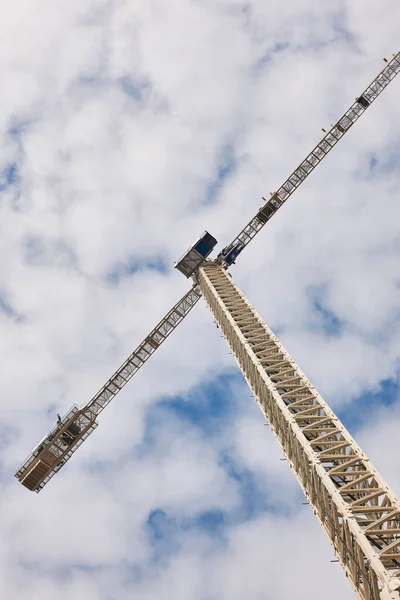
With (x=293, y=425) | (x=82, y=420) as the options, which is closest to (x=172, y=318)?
(x=82, y=420)

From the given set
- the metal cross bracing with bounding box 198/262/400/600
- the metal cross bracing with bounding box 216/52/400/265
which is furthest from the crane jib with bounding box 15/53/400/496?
the metal cross bracing with bounding box 198/262/400/600

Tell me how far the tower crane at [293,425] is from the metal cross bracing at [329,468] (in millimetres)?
46

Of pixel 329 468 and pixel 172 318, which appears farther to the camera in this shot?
pixel 172 318

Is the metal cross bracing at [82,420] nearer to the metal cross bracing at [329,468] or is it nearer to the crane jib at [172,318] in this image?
the crane jib at [172,318]

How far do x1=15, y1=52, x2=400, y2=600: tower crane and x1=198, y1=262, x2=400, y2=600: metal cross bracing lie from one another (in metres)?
0.05

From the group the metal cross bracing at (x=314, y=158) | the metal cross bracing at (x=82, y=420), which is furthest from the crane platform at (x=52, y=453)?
the metal cross bracing at (x=314, y=158)

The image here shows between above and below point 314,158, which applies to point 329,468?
below

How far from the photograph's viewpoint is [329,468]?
2620 centimetres

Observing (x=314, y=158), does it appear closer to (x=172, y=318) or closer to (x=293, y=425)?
(x=172, y=318)

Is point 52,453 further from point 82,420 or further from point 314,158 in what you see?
point 314,158

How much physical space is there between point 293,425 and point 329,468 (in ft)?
9.56

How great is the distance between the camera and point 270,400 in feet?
110

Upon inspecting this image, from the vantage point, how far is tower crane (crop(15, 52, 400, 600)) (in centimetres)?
2155

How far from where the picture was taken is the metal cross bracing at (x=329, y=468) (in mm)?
20594
